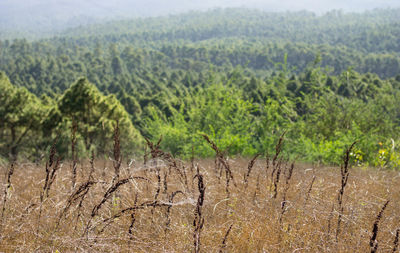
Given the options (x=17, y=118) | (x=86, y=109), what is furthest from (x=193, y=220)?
(x=17, y=118)

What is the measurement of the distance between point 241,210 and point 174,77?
182ft

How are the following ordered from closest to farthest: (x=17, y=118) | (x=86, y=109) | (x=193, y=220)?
(x=193, y=220) → (x=86, y=109) → (x=17, y=118)

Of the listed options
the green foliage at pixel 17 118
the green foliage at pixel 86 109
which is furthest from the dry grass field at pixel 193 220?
the green foliage at pixel 17 118

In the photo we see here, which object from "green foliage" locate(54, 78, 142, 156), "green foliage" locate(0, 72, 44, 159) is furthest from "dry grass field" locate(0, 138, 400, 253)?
"green foliage" locate(0, 72, 44, 159)

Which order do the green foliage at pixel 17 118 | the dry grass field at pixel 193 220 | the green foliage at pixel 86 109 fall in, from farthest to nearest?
the green foliage at pixel 17 118, the green foliage at pixel 86 109, the dry grass field at pixel 193 220

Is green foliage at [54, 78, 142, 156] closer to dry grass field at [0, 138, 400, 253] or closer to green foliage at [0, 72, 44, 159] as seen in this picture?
green foliage at [0, 72, 44, 159]

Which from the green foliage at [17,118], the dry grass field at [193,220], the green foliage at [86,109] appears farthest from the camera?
the green foliage at [17,118]

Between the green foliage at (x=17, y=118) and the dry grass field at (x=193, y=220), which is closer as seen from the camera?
the dry grass field at (x=193, y=220)

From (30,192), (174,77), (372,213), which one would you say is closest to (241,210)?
(372,213)

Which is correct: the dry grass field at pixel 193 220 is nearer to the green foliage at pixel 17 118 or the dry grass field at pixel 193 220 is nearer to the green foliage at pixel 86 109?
the green foliage at pixel 86 109

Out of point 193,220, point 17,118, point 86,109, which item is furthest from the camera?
point 17,118

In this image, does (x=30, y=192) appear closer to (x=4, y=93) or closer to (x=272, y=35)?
(x=4, y=93)

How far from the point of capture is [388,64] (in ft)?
233

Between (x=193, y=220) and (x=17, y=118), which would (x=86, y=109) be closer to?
(x=17, y=118)
